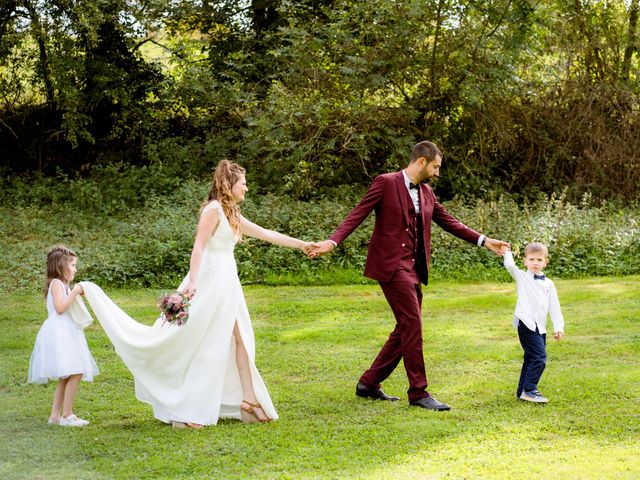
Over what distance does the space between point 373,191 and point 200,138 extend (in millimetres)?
11813

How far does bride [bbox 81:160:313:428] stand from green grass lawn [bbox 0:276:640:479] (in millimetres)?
173

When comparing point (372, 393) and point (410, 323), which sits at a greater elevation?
point (410, 323)

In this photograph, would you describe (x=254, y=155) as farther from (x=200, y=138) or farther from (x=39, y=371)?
(x=39, y=371)

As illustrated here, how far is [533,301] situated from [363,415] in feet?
5.15

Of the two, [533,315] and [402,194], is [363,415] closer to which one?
[533,315]

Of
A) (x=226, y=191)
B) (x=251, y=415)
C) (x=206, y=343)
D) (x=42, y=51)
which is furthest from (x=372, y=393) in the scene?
(x=42, y=51)

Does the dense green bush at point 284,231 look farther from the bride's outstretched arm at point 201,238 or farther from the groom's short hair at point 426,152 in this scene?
the bride's outstretched arm at point 201,238

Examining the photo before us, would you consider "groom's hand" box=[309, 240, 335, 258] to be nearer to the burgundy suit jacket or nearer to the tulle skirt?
the burgundy suit jacket

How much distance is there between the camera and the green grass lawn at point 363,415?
5.35 meters

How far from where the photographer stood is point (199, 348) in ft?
20.7

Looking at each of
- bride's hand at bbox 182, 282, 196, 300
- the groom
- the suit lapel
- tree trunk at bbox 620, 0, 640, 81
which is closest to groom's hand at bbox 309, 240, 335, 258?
the groom

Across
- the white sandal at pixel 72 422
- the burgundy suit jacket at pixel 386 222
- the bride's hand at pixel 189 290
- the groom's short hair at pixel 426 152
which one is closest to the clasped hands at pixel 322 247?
the burgundy suit jacket at pixel 386 222

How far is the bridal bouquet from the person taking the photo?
6.07 metres

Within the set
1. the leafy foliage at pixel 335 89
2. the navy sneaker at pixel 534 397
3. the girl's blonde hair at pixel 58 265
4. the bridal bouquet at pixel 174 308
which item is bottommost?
the navy sneaker at pixel 534 397
